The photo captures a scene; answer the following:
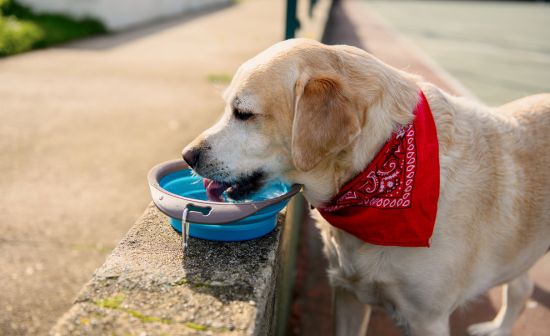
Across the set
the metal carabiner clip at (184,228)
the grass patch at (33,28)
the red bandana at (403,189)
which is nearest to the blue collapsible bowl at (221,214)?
the metal carabiner clip at (184,228)

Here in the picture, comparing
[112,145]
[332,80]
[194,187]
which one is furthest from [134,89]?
[332,80]

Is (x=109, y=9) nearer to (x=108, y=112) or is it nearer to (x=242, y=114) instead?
(x=108, y=112)

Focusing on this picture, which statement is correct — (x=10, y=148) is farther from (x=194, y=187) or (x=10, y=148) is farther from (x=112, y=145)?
(x=194, y=187)

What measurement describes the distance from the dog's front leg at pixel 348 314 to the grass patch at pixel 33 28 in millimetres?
10044

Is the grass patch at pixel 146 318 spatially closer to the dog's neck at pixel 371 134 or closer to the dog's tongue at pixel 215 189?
the dog's tongue at pixel 215 189

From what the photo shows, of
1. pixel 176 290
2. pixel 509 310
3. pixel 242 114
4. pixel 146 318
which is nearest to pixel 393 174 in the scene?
pixel 242 114

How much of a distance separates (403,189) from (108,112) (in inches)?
235

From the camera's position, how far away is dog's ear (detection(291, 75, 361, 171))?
7.25ft

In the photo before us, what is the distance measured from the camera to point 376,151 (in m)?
2.33

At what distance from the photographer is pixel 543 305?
3896 mm

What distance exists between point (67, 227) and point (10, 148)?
2115mm

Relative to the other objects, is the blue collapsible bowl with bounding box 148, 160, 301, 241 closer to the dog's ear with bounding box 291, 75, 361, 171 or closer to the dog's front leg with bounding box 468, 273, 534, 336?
the dog's ear with bounding box 291, 75, 361, 171

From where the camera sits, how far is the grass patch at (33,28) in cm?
1102

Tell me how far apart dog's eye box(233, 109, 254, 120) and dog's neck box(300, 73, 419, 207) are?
0.40 meters
